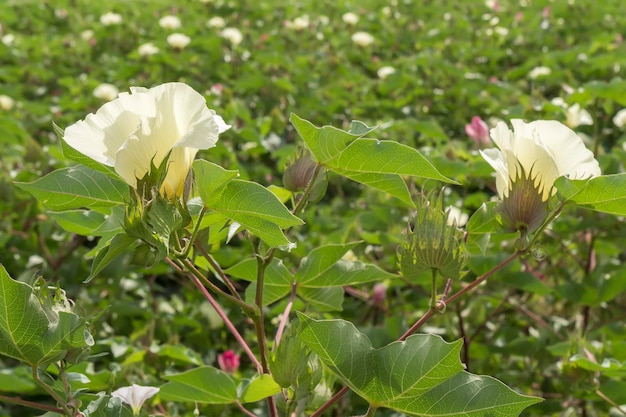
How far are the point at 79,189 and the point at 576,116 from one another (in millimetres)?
1756

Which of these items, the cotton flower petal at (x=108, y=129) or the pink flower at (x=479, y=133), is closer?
the cotton flower petal at (x=108, y=129)

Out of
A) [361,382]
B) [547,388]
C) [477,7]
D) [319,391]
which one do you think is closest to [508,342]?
[547,388]

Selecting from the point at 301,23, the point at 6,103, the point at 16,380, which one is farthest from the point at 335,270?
the point at 301,23

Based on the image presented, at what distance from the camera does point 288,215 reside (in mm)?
744

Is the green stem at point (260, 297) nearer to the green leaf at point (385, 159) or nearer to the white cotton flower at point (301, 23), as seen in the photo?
the green leaf at point (385, 159)

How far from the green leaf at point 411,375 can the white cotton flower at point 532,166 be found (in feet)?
0.69

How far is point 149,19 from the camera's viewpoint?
459 centimetres

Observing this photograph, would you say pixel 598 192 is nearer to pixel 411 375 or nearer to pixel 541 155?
pixel 541 155

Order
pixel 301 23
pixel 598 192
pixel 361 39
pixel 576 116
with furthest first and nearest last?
1. pixel 301 23
2. pixel 361 39
3. pixel 576 116
4. pixel 598 192

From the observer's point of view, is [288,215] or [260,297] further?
[260,297]

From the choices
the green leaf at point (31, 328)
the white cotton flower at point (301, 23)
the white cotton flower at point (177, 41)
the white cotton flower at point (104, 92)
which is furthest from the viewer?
the white cotton flower at point (301, 23)

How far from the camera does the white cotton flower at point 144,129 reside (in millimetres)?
742

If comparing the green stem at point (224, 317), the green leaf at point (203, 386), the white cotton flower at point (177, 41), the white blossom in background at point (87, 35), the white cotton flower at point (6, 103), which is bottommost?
the white blossom in background at point (87, 35)

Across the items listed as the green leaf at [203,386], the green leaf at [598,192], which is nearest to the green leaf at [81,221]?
the green leaf at [203,386]
